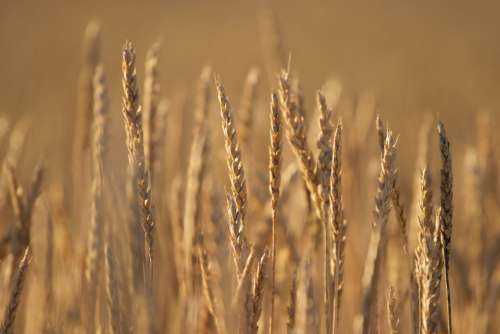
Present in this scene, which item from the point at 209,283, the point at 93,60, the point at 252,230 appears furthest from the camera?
the point at 93,60

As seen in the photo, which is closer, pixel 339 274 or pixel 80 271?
pixel 339 274

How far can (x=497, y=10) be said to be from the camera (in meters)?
7.60

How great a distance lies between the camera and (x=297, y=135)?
124 cm

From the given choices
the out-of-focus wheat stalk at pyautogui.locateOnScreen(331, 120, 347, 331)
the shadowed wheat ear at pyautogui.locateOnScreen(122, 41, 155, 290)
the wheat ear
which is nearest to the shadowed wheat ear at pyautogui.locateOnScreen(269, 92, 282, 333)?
the out-of-focus wheat stalk at pyautogui.locateOnScreen(331, 120, 347, 331)

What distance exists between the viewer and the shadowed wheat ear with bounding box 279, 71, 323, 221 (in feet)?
4.00

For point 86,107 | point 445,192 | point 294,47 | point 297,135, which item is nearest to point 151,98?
point 297,135

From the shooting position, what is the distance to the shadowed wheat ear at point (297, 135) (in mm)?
1221

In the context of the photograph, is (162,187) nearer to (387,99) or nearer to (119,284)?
(119,284)

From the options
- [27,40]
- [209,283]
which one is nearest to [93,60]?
[209,283]

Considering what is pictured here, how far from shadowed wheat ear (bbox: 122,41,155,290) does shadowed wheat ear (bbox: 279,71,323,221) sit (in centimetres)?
27

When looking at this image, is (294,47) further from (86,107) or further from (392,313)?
(392,313)

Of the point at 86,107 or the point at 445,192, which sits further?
the point at 86,107

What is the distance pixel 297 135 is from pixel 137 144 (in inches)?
12.4

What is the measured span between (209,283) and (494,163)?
4.18 feet
